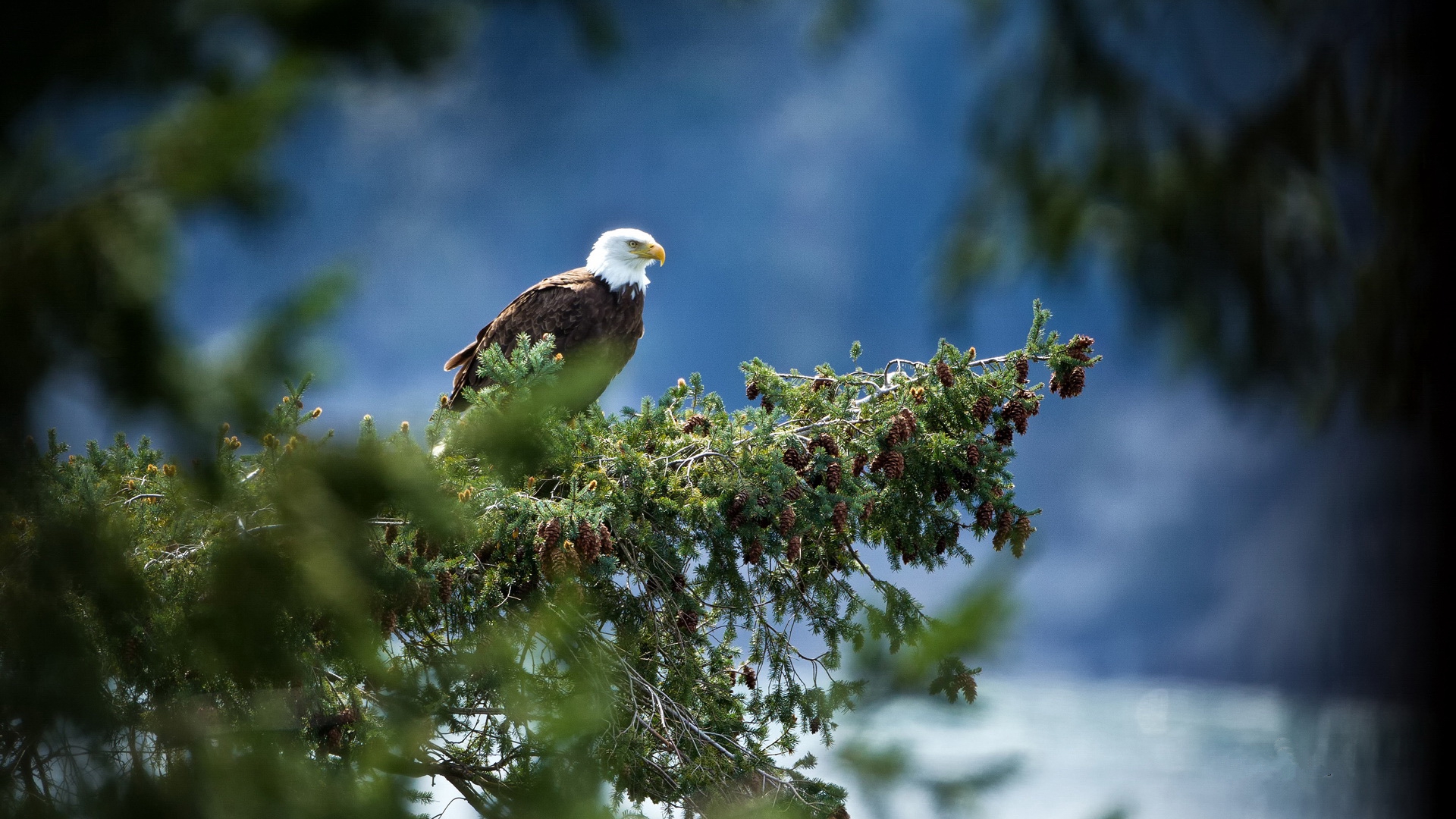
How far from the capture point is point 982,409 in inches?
109

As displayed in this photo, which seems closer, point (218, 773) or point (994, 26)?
point (994, 26)

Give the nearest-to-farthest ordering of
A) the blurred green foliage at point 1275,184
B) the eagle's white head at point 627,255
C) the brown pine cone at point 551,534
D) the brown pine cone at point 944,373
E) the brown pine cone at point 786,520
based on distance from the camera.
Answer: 1. the blurred green foliage at point 1275,184
2. the brown pine cone at point 551,534
3. the brown pine cone at point 786,520
4. the brown pine cone at point 944,373
5. the eagle's white head at point 627,255

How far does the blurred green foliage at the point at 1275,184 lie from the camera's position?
0.61 metres

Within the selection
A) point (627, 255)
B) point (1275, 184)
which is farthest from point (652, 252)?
point (1275, 184)

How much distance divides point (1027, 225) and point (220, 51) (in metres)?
0.63

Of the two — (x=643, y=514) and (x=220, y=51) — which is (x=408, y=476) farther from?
(x=643, y=514)

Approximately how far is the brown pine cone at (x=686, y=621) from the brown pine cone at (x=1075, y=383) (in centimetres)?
136

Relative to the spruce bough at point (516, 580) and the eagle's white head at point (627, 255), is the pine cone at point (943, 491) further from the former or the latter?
the eagle's white head at point (627, 255)

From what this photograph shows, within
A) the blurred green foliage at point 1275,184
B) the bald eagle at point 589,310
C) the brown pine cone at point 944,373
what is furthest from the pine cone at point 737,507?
the blurred green foliage at point 1275,184

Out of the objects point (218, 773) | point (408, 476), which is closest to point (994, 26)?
point (408, 476)

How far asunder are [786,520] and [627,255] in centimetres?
221

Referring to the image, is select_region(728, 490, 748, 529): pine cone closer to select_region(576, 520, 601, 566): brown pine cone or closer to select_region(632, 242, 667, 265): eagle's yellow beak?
select_region(576, 520, 601, 566): brown pine cone

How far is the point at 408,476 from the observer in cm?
93

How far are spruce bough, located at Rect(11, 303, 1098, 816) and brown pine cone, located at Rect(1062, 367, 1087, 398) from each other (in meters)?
0.03
